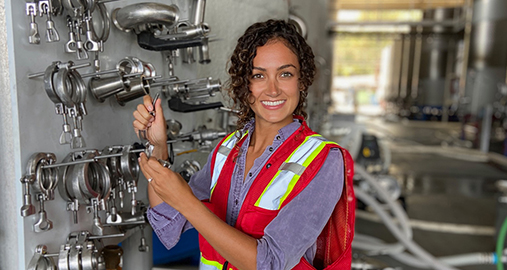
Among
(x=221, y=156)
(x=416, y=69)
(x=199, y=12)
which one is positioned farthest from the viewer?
(x=416, y=69)

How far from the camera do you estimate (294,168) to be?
2.45 feet

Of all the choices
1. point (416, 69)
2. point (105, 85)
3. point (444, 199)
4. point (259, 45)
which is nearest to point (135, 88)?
point (105, 85)

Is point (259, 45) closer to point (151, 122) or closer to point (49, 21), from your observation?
point (151, 122)

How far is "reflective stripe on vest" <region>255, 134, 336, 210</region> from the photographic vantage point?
74 cm

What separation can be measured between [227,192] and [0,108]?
1.51 ft

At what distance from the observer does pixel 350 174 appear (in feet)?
2.55

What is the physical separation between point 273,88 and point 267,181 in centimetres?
19

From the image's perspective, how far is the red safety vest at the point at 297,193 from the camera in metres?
0.74

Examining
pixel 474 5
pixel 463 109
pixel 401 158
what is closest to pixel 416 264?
pixel 401 158

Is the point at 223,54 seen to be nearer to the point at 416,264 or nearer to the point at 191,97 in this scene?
the point at 191,97

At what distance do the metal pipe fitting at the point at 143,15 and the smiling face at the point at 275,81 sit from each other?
0.72 feet

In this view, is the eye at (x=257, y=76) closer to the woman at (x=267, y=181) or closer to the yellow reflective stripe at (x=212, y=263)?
the woman at (x=267, y=181)

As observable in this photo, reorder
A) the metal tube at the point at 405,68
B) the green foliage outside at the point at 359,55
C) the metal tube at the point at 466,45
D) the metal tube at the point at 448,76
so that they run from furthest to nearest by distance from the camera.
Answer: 1. the green foliage outside at the point at 359,55
2. the metal tube at the point at 405,68
3. the metal tube at the point at 448,76
4. the metal tube at the point at 466,45

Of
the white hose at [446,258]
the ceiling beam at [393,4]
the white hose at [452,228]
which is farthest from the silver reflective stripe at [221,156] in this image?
the ceiling beam at [393,4]
